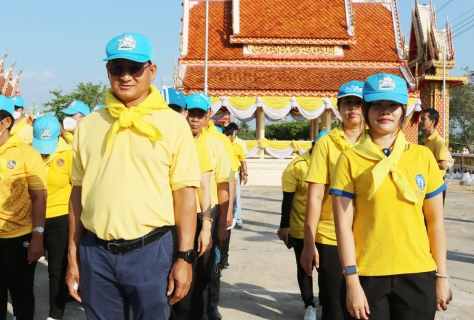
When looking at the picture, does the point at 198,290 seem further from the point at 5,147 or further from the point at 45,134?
the point at 45,134

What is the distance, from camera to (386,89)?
108 inches

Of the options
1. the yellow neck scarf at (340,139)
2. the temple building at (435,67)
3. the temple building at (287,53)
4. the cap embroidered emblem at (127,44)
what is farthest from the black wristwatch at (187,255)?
the temple building at (435,67)

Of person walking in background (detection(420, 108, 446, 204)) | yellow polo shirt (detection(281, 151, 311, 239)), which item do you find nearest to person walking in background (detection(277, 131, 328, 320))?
yellow polo shirt (detection(281, 151, 311, 239))

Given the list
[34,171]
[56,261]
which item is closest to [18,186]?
[34,171]

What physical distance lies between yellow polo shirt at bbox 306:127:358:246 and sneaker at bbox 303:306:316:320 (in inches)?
45.1

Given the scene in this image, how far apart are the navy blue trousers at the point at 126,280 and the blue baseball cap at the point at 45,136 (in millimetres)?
2212

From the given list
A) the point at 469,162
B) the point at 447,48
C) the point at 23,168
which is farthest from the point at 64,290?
the point at 447,48

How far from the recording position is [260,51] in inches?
944

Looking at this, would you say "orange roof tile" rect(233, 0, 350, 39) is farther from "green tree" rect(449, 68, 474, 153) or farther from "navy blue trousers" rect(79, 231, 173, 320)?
"navy blue trousers" rect(79, 231, 173, 320)

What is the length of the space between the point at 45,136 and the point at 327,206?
7.94 ft

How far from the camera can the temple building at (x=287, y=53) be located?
21.0 m

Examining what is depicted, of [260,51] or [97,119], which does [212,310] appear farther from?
[260,51]

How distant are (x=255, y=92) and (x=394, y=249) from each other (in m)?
18.5

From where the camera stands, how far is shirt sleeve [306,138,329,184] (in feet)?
12.7
